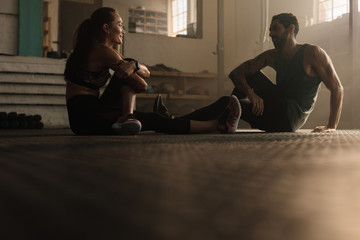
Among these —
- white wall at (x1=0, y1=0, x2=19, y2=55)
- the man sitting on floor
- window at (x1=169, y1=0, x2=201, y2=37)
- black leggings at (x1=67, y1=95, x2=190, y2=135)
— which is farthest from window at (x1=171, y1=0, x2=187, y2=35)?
black leggings at (x1=67, y1=95, x2=190, y2=135)

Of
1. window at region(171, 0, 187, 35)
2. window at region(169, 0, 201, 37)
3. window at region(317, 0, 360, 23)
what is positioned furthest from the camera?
window at region(171, 0, 187, 35)

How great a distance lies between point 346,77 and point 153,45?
2.81 metres

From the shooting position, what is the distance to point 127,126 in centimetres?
211

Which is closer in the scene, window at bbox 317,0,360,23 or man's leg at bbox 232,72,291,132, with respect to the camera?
man's leg at bbox 232,72,291,132

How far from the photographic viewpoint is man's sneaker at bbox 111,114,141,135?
6.89ft

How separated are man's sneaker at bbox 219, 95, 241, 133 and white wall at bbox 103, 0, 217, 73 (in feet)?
12.7

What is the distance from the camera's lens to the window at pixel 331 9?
586 cm

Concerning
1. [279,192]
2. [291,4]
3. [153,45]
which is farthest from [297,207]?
[291,4]

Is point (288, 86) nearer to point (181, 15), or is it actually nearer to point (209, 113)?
point (209, 113)

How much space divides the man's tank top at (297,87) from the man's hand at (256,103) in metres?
0.17

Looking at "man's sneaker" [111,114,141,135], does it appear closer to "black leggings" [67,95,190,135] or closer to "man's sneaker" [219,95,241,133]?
"black leggings" [67,95,190,135]

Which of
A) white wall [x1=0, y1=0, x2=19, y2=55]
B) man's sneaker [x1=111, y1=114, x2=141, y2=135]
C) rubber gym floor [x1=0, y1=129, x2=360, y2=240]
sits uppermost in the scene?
white wall [x1=0, y1=0, x2=19, y2=55]

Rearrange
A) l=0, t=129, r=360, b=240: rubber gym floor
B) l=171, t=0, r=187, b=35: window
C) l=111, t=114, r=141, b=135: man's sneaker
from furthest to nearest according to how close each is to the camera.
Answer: l=171, t=0, r=187, b=35: window < l=111, t=114, r=141, b=135: man's sneaker < l=0, t=129, r=360, b=240: rubber gym floor

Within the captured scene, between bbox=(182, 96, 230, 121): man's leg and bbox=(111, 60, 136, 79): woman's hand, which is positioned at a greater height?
bbox=(111, 60, 136, 79): woman's hand
